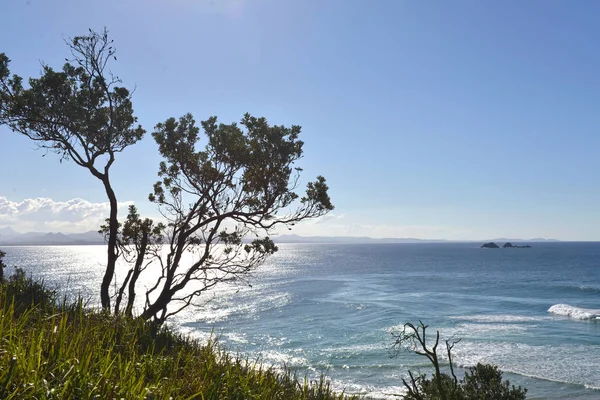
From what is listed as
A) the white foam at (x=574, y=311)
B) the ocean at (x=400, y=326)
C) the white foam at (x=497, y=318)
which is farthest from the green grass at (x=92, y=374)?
the white foam at (x=574, y=311)

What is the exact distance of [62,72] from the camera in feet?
44.0

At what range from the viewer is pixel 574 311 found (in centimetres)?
4697

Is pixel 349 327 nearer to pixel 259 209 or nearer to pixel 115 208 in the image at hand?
pixel 259 209

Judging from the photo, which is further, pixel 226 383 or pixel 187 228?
pixel 187 228

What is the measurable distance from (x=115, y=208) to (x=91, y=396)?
1023 centimetres

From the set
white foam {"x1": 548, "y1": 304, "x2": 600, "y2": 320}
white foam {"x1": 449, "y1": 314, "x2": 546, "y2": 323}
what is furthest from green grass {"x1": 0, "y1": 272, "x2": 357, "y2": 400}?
white foam {"x1": 548, "y1": 304, "x2": 600, "y2": 320}

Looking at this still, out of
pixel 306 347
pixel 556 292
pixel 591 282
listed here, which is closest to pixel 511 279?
pixel 591 282

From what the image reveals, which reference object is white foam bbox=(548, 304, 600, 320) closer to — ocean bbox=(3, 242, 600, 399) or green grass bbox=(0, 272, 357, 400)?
ocean bbox=(3, 242, 600, 399)

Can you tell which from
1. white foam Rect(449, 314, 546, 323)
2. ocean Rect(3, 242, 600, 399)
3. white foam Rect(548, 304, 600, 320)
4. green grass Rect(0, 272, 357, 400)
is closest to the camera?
green grass Rect(0, 272, 357, 400)

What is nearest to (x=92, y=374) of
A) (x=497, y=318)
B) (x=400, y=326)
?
(x=400, y=326)

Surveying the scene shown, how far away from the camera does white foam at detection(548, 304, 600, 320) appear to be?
4469cm

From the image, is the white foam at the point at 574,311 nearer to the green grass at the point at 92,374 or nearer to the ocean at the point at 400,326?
the ocean at the point at 400,326

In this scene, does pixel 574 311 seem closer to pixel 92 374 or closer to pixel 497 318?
pixel 497 318

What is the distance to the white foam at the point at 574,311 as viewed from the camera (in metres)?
44.7
